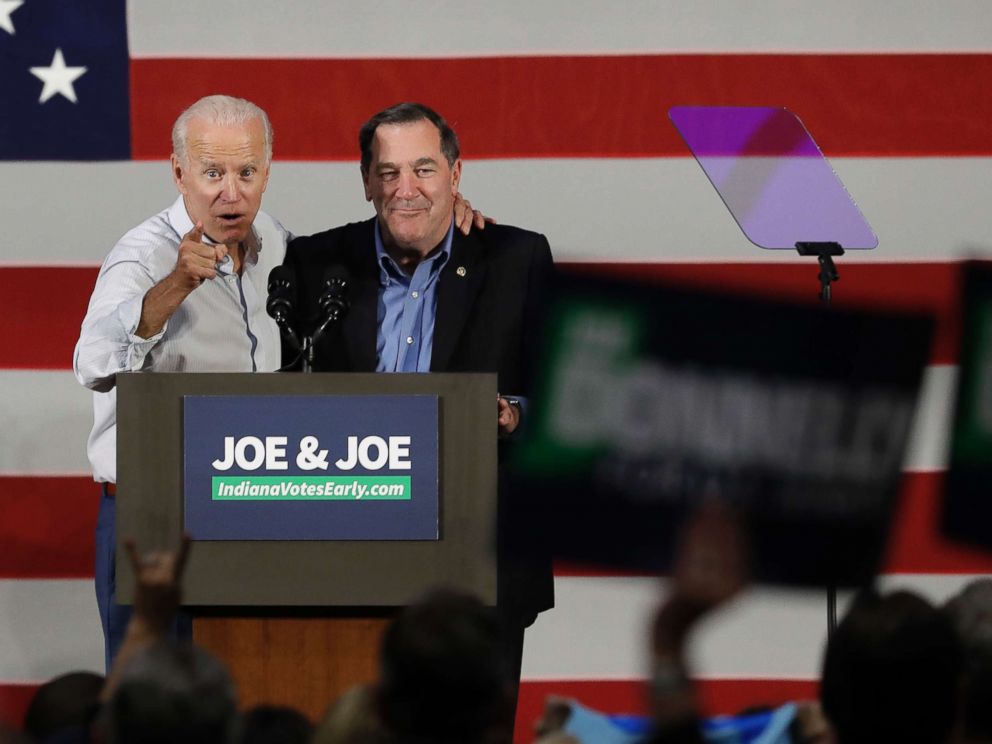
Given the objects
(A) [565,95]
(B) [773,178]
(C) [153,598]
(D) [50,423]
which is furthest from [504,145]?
(C) [153,598]

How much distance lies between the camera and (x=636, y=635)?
4203mm

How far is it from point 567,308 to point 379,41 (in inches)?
93.0

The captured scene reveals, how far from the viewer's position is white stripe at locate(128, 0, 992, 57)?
419 cm

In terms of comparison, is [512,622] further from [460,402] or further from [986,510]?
[986,510]

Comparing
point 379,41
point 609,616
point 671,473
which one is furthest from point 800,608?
point 671,473

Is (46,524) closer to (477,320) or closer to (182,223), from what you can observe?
(182,223)

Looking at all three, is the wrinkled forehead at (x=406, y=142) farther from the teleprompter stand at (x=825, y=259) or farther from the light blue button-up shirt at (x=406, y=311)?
the teleprompter stand at (x=825, y=259)

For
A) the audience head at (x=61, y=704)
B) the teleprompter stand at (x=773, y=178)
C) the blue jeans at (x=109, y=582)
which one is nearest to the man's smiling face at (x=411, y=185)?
the blue jeans at (x=109, y=582)

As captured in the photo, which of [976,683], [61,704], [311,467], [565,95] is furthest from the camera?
[565,95]

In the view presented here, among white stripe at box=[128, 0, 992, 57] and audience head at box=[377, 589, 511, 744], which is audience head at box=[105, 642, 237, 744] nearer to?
audience head at box=[377, 589, 511, 744]

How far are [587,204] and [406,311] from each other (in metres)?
1.16

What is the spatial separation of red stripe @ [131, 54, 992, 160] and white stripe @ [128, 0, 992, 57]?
0.10 feet

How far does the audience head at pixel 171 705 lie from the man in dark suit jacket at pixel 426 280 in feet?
4.72

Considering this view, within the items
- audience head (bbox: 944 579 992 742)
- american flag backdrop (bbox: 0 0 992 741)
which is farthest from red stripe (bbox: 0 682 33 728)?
audience head (bbox: 944 579 992 742)
